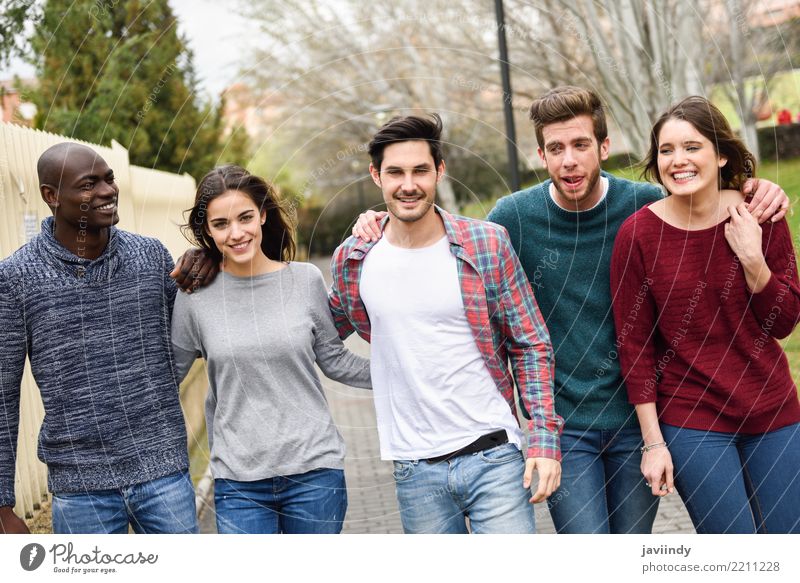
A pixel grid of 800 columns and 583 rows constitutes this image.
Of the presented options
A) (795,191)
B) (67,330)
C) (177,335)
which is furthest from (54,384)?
(795,191)

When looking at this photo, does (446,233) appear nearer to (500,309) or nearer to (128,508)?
(500,309)

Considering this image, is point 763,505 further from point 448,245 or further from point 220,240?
point 220,240

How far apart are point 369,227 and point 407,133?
38 cm

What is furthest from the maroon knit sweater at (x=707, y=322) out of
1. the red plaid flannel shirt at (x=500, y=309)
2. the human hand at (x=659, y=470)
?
the red plaid flannel shirt at (x=500, y=309)

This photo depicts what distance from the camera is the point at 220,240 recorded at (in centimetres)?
352

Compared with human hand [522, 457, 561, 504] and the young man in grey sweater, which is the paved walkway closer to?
the young man in grey sweater

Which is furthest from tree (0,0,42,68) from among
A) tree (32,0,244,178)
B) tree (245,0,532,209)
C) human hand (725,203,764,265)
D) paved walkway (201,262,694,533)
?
tree (245,0,532,209)

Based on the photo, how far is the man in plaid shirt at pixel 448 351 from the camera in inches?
136

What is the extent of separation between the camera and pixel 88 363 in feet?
11.1

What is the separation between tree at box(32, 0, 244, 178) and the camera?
7566 mm

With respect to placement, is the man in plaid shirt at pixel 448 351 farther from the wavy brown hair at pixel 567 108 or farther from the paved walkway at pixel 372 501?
the paved walkway at pixel 372 501

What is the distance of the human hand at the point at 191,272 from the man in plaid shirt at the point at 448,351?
54cm

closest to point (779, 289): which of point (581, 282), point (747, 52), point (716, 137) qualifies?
point (716, 137)

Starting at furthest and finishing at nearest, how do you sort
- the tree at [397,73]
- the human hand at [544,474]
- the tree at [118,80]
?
the tree at [397,73] < the tree at [118,80] < the human hand at [544,474]
